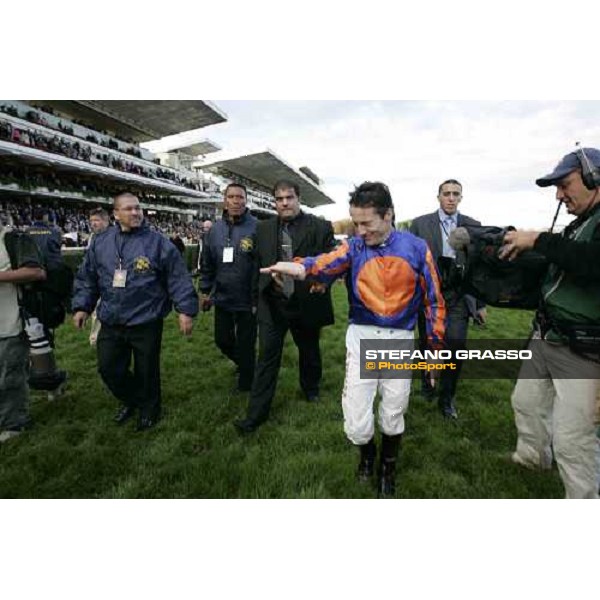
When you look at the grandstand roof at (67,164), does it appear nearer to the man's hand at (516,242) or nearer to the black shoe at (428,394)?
the black shoe at (428,394)

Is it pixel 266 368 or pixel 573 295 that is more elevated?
pixel 573 295

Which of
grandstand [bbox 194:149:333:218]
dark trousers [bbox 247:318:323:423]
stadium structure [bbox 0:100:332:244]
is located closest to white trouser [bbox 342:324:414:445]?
dark trousers [bbox 247:318:323:423]

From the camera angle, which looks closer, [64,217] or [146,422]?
[146,422]

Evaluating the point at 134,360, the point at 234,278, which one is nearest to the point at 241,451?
the point at 134,360

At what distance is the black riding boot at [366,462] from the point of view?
271 centimetres

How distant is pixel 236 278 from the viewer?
4.25 meters

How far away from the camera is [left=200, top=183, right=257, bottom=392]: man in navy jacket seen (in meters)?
4.25

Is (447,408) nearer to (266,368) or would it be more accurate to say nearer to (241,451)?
(266,368)

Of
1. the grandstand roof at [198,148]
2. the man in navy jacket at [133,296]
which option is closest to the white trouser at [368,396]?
the man in navy jacket at [133,296]

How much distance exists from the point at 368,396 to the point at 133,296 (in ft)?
7.06

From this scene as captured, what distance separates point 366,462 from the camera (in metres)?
2.74

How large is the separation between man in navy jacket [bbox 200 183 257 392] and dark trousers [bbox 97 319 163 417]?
2.91ft

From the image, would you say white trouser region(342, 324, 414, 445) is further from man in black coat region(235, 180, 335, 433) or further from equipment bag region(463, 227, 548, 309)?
man in black coat region(235, 180, 335, 433)

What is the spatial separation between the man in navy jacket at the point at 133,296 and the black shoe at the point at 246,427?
2.69 ft
